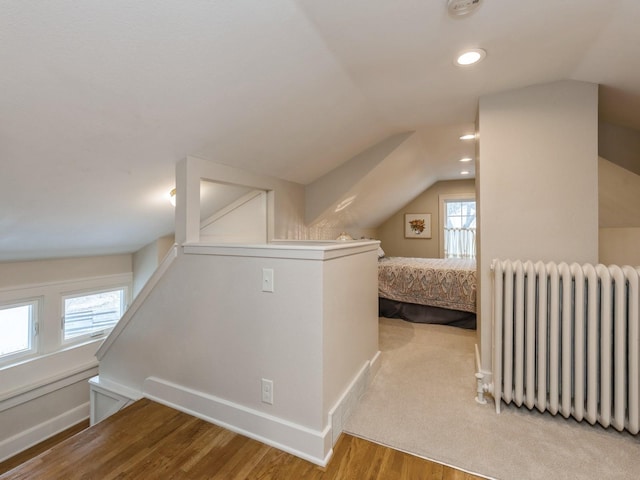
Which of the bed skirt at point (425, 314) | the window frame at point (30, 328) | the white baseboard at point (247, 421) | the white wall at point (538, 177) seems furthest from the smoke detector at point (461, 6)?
the window frame at point (30, 328)

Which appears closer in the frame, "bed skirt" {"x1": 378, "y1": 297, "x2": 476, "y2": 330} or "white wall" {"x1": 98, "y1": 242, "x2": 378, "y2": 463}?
"white wall" {"x1": 98, "y1": 242, "x2": 378, "y2": 463}

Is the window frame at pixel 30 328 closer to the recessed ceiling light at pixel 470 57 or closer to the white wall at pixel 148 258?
the white wall at pixel 148 258

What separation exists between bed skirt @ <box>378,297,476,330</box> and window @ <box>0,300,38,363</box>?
393 centimetres

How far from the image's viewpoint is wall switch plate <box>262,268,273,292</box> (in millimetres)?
1628

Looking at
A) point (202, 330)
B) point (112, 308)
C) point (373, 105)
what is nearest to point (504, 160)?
point (373, 105)

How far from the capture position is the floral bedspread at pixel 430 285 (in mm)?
3389

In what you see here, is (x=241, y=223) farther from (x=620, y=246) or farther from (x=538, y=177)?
(x=620, y=246)

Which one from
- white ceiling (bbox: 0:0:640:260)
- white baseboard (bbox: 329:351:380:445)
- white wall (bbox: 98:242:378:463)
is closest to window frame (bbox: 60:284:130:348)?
white ceiling (bbox: 0:0:640:260)

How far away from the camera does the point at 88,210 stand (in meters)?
2.43

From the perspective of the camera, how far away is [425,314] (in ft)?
11.9

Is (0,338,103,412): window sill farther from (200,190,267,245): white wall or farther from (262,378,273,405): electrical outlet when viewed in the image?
(262,378,273,405): electrical outlet

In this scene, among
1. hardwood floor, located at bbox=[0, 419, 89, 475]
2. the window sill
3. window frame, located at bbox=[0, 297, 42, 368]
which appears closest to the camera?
hardwood floor, located at bbox=[0, 419, 89, 475]

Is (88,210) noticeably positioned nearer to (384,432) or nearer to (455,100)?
(384,432)

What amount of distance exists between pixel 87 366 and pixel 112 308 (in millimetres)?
731
